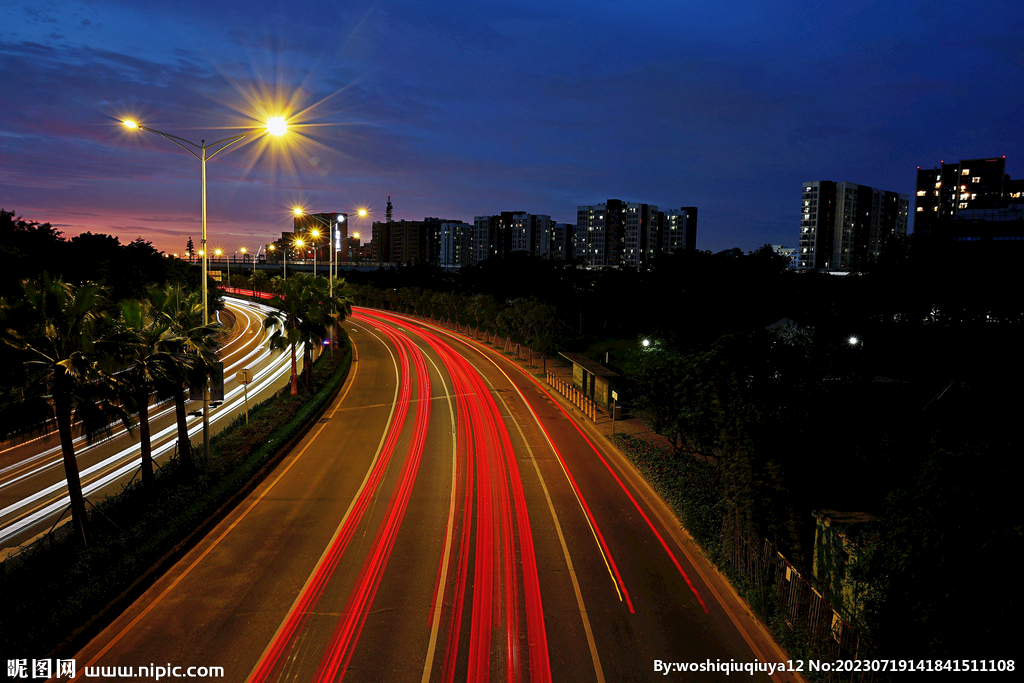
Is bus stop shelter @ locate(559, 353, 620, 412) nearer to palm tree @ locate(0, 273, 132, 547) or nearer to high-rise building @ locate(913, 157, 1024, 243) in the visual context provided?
palm tree @ locate(0, 273, 132, 547)

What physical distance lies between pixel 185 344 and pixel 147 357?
3.71 feet

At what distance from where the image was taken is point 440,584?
1158 centimetres

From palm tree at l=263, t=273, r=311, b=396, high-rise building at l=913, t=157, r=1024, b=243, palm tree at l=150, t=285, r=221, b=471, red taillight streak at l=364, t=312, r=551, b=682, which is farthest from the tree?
high-rise building at l=913, t=157, r=1024, b=243

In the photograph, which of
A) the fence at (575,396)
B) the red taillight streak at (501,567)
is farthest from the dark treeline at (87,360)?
the fence at (575,396)

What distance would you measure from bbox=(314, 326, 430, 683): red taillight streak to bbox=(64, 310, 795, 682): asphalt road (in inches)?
1.4

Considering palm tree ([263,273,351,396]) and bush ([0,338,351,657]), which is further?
palm tree ([263,273,351,396])

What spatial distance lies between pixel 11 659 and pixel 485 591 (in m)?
7.61

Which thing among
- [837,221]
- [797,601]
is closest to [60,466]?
[797,601]

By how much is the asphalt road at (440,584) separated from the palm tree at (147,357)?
11.6 ft

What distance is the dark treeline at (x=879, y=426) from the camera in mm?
6387

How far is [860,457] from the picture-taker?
12.2 metres

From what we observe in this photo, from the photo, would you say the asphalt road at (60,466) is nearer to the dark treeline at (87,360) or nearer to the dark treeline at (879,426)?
the dark treeline at (87,360)

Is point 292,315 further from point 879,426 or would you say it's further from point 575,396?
point 879,426

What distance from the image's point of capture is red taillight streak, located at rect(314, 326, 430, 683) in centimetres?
903
